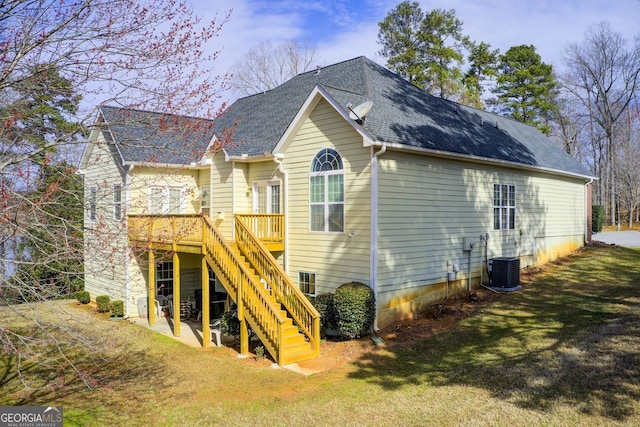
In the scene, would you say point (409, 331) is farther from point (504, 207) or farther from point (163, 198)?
point (504, 207)

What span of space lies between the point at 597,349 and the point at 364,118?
757cm

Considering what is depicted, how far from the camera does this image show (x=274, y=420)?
755cm

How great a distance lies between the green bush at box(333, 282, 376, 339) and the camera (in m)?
11.4

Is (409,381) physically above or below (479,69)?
below

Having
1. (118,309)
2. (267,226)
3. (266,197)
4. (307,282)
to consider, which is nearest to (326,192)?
(267,226)

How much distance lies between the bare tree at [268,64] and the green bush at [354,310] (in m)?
31.1

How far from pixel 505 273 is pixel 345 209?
644cm

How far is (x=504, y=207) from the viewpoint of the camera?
16.8 metres

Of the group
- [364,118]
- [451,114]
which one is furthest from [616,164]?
[364,118]

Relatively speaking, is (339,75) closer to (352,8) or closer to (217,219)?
(352,8)

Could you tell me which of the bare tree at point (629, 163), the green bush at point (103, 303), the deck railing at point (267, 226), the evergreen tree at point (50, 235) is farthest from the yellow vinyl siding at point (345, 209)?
the bare tree at point (629, 163)

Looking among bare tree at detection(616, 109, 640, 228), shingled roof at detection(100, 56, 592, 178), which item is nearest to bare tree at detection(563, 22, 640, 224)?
bare tree at detection(616, 109, 640, 228)

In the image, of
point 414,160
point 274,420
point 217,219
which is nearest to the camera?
point 274,420

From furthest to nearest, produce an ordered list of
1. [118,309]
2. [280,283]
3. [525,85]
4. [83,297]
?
[525,85] → [83,297] → [118,309] → [280,283]
